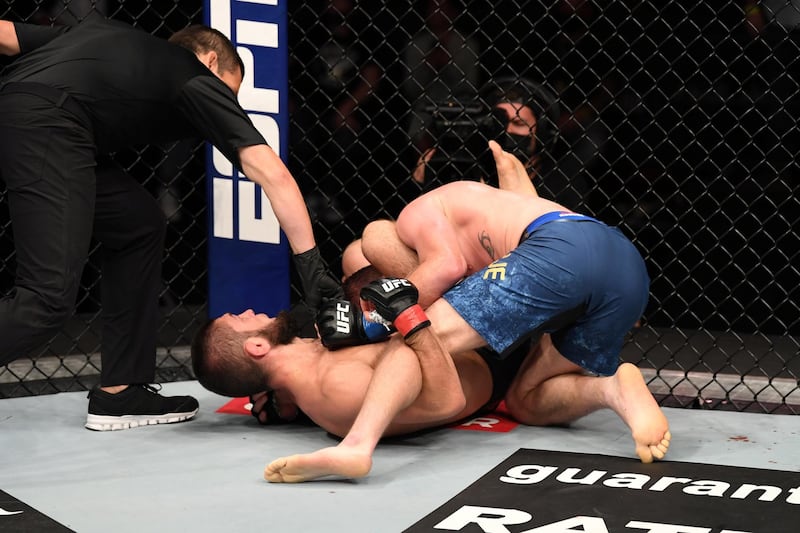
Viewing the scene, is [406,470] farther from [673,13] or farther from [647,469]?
[673,13]

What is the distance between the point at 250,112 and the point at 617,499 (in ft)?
4.93

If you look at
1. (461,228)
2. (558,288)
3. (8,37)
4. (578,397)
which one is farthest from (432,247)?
(8,37)

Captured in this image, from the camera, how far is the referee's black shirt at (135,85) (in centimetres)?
255

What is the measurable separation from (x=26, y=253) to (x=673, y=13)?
7.18ft

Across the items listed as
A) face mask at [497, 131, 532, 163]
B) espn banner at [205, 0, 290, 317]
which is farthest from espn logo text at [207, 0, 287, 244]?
face mask at [497, 131, 532, 163]

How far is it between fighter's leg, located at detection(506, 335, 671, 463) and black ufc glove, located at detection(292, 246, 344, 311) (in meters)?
0.52

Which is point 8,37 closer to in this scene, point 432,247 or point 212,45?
point 212,45

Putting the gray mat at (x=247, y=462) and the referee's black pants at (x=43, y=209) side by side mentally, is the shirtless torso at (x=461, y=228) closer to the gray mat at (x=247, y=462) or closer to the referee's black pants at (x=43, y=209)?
the gray mat at (x=247, y=462)

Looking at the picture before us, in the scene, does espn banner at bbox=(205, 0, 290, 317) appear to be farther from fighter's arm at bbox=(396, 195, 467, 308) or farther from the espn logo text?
fighter's arm at bbox=(396, 195, 467, 308)

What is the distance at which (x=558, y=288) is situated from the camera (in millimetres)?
2467

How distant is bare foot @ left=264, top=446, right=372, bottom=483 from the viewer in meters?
2.23

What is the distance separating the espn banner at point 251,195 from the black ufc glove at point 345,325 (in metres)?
0.68

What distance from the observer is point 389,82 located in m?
3.78

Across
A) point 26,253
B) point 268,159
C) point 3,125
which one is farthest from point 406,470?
point 3,125
